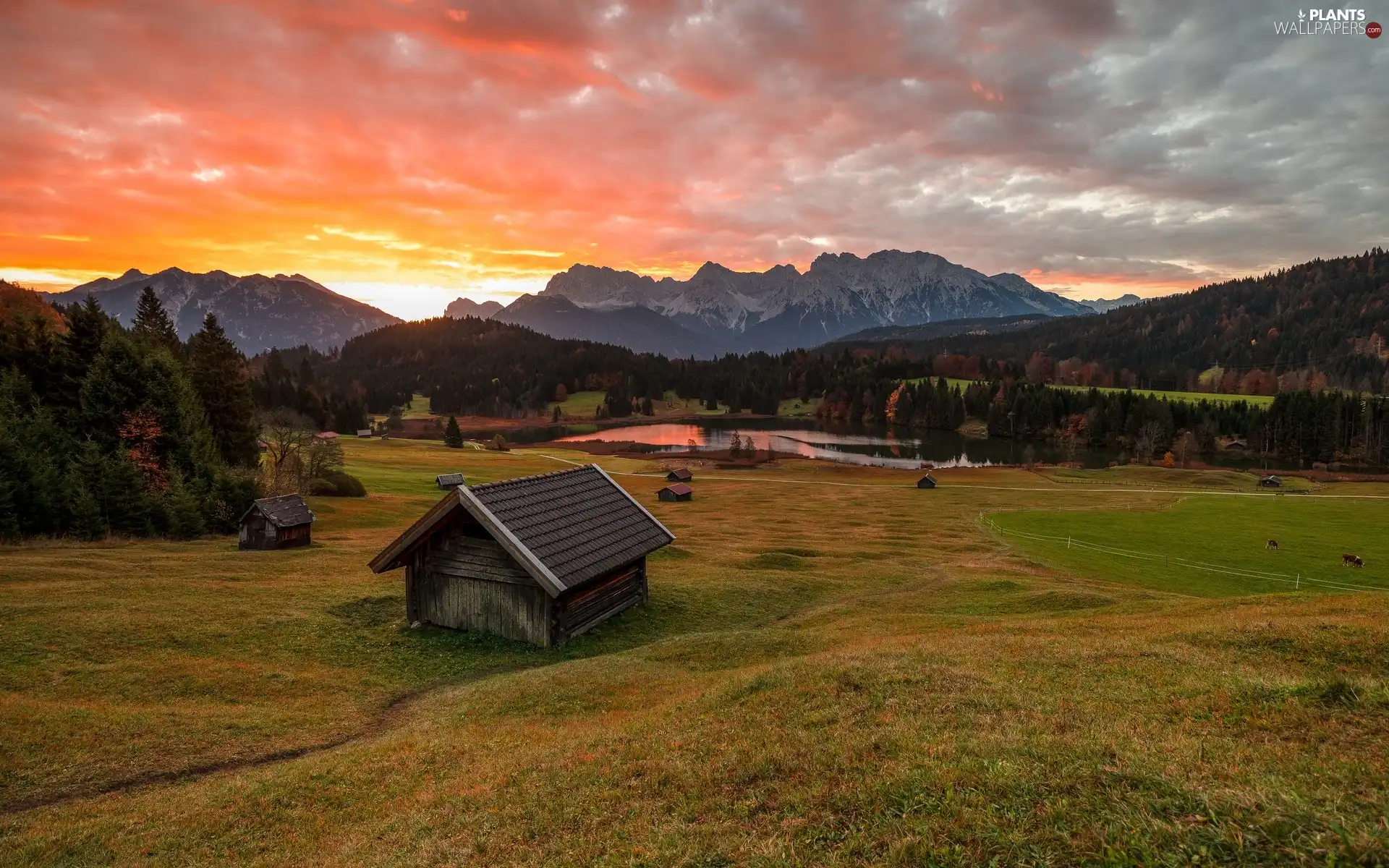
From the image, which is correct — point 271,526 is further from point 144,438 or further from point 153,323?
point 153,323

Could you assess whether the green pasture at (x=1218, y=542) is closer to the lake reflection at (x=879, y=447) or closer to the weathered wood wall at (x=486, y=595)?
the weathered wood wall at (x=486, y=595)

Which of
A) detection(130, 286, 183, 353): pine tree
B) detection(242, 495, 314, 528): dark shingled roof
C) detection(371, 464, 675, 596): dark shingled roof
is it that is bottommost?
detection(242, 495, 314, 528): dark shingled roof

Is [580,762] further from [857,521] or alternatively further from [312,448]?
[312,448]

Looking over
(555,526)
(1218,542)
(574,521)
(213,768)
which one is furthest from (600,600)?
(1218,542)

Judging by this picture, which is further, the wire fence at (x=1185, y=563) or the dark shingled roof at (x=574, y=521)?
the wire fence at (x=1185, y=563)

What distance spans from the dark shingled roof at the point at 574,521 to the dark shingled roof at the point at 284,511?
72.3ft

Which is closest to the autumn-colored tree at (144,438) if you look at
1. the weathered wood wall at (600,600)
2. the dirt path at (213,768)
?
the weathered wood wall at (600,600)

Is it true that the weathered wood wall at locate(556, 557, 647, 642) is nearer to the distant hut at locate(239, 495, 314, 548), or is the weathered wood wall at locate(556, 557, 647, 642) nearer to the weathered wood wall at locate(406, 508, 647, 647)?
the weathered wood wall at locate(406, 508, 647, 647)

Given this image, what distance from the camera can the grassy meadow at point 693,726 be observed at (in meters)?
7.82

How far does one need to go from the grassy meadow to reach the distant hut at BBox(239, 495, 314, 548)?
659 cm

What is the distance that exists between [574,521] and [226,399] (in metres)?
56.4

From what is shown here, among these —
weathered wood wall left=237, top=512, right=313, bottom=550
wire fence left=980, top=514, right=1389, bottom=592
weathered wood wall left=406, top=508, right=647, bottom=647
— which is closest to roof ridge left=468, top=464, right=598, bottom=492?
weathered wood wall left=406, top=508, right=647, bottom=647

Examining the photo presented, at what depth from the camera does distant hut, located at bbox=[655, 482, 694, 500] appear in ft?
252

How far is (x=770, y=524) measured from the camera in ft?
196
